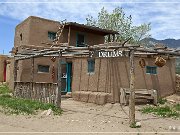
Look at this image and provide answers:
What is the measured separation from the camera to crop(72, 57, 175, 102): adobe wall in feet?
58.1

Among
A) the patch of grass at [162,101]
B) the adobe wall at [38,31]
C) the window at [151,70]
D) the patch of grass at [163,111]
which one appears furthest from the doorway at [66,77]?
the patch of grass at [163,111]

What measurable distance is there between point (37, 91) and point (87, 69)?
3.78 m

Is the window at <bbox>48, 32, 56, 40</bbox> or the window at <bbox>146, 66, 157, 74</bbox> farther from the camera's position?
the window at <bbox>48, 32, 56, 40</bbox>

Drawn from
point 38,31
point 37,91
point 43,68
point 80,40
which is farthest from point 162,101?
point 38,31

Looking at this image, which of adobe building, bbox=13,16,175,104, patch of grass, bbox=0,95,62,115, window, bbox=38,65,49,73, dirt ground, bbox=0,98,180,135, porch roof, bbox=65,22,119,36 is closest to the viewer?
dirt ground, bbox=0,98,180,135

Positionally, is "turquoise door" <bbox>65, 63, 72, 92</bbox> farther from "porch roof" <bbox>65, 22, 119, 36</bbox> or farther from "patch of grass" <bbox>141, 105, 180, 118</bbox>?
"patch of grass" <bbox>141, 105, 180, 118</bbox>

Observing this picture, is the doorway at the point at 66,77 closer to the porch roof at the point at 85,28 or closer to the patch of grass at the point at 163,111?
the porch roof at the point at 85,28

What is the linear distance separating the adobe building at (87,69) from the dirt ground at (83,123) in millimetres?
3286

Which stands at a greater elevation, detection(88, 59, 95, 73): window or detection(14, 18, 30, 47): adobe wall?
detection(14, 18, 30, 47): adobe wall

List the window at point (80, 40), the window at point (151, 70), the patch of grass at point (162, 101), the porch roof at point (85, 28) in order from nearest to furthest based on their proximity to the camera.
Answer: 1. the patch of grass at point (162, 101)
2. the window at point (151, 70)
3. the porch roof at point (85, 28)
4. the window at point (80, 40)

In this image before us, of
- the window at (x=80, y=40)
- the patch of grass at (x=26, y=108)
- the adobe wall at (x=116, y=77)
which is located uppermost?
the window at (x=80, y=40)

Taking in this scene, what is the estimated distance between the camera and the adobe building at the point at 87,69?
17.8m

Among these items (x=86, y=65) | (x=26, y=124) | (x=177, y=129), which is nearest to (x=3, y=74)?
(x=86, y=65)

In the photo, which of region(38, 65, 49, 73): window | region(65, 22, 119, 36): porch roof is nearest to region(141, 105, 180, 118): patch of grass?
region(65, 22, 119, 36): porch roof
